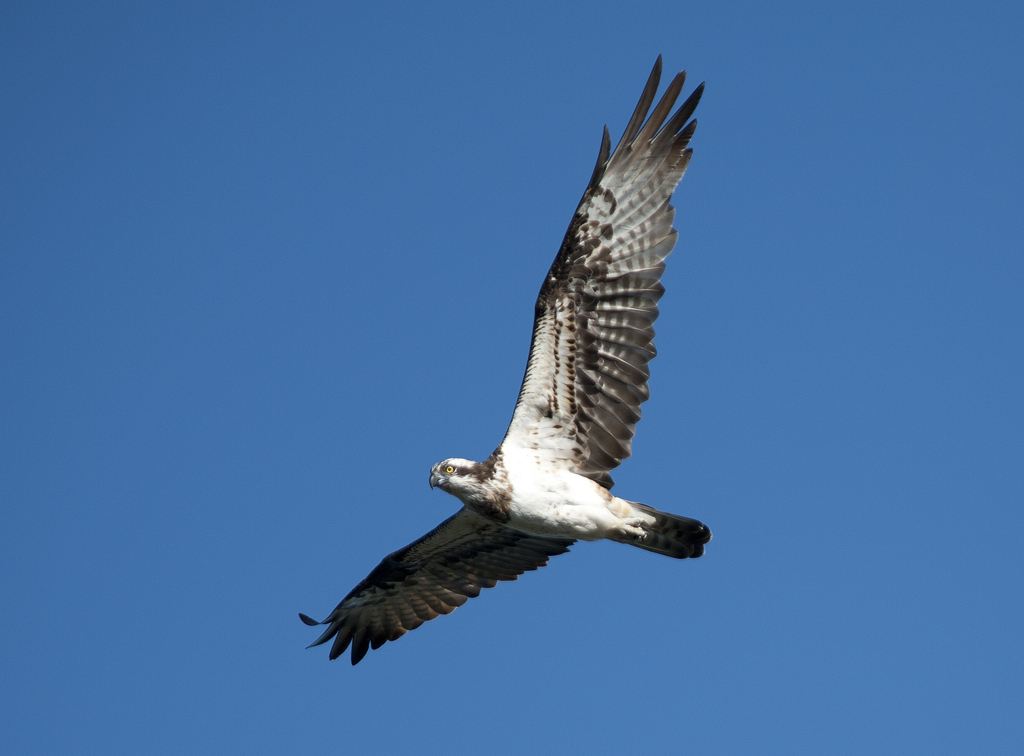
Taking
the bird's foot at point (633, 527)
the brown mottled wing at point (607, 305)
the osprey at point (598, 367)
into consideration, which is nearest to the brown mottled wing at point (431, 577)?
the osprey at point (598, 367)

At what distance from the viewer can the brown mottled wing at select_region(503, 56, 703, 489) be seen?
10062 mm

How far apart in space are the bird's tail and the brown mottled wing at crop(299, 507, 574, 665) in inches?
46.6

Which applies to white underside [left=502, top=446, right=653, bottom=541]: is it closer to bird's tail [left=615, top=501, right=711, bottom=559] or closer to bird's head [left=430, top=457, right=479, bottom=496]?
bird's tail [left=615, top=501, right=711, bottom=559]

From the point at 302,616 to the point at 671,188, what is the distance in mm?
5298

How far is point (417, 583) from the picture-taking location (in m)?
11.9

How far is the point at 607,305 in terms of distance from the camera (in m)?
10.1

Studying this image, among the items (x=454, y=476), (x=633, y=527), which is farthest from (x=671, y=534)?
(x=454, y=476)

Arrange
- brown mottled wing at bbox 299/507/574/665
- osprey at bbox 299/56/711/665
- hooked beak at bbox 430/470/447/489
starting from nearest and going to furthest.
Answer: hooked beak at bbox 430/470/447/489 < osprey at bbox 299/56/711/665 < brown mottled wing at bbox 299/507/574/665

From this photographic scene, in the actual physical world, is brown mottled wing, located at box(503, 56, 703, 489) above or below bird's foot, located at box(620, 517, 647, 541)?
above

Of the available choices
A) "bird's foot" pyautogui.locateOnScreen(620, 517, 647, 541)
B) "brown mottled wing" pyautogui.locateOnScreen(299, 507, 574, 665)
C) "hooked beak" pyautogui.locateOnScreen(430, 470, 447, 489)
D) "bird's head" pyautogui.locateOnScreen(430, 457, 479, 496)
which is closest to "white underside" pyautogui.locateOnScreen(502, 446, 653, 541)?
"bird's foot" pyautogui.locateOnScreen(620, 517, 647, 541)

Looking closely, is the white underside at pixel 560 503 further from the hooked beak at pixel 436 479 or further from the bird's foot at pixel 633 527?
the hooked beak at pixel 436 479

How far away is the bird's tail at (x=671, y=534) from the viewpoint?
1003cm

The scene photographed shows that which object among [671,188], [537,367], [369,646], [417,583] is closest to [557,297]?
[537,367]

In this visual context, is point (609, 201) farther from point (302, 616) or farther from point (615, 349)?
point (302, 616)
